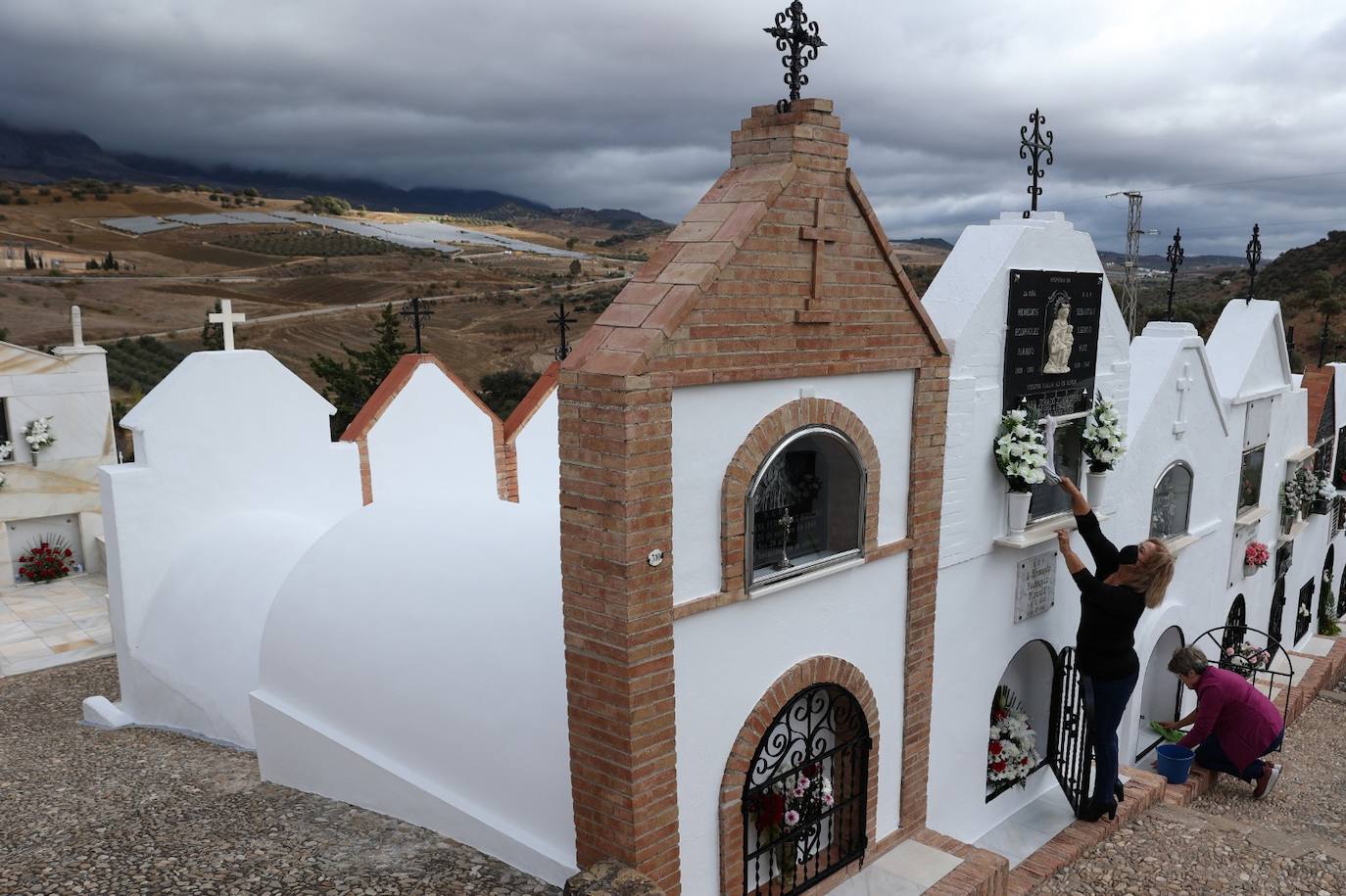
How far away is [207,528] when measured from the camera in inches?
382

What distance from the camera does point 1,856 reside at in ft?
19.4

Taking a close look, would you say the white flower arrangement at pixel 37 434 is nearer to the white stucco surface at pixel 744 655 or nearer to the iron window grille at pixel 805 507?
the iron window grille at pixel 805 507

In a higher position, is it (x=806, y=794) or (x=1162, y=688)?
(x=806, y=794)

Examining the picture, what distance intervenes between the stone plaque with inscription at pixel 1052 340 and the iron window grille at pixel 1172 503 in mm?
2391

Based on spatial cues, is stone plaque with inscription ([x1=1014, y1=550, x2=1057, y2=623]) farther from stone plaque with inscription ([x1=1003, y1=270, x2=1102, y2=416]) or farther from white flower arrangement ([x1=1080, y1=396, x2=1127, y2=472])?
stone plaque with inscription ([x1=1003, y1=270, x2=1102, y2=416])

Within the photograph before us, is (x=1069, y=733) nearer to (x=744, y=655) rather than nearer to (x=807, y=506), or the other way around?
(x=807, y=506)

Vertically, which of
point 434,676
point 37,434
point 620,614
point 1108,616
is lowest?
point 1108,616

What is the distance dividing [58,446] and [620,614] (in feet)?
51.7

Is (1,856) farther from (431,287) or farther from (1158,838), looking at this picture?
(431,287)

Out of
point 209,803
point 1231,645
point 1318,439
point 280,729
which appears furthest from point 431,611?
point 1318,439

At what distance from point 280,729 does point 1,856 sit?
1.78 m

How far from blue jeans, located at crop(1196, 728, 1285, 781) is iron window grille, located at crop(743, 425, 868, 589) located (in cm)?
592

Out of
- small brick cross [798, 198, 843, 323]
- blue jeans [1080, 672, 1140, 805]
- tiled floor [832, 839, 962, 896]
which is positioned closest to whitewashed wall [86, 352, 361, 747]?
tiled floor [832, 839, 962, 896]

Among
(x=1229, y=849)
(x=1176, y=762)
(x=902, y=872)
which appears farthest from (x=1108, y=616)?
(x=1176, y=762)
